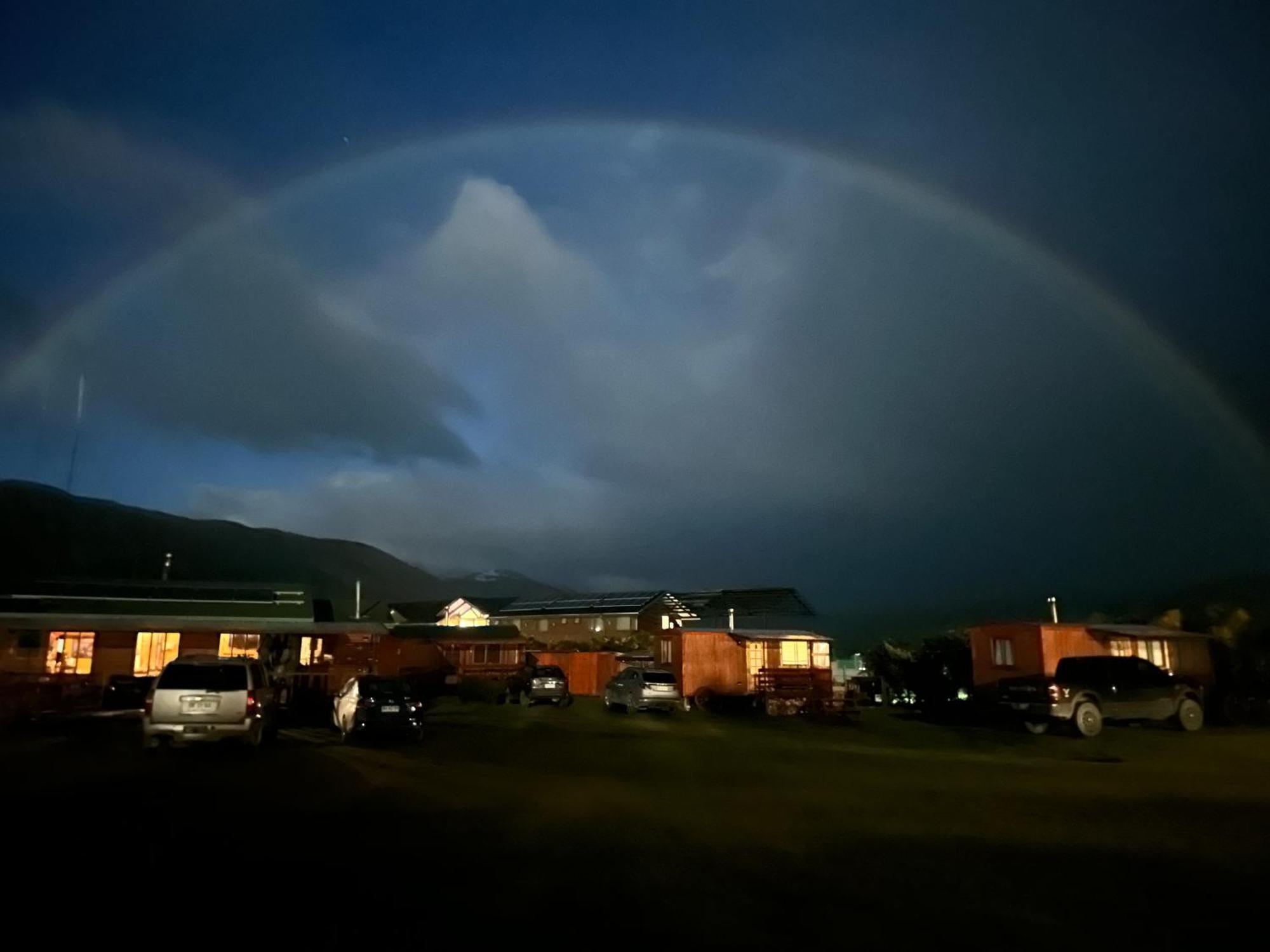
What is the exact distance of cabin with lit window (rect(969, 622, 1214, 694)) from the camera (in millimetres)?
29922

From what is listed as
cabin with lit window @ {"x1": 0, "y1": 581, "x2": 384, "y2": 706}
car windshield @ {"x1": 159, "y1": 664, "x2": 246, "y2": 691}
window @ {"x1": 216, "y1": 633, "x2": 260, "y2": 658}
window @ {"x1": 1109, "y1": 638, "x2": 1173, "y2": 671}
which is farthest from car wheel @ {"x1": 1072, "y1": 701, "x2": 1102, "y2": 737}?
window @ {"x1": 216, "y1": 633, "x2": 260, "y2": 658}

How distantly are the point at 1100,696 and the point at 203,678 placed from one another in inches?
762

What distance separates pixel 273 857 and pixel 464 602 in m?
74.3

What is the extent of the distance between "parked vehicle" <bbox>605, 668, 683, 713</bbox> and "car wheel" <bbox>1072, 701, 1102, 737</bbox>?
1229 cm

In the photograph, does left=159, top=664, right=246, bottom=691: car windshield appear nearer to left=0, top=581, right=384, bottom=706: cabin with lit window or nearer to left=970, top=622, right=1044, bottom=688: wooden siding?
left=0, top=581, right=384, bottom=706: cabin with lit window

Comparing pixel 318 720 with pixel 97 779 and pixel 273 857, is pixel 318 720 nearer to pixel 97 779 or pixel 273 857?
pixel 97 779

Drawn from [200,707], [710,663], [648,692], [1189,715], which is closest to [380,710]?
[200,707]

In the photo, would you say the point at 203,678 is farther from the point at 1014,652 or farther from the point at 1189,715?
the point at 1014,652

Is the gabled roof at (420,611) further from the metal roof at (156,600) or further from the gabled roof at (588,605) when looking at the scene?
the metal roof at (156,600)

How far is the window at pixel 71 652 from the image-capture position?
39.1m

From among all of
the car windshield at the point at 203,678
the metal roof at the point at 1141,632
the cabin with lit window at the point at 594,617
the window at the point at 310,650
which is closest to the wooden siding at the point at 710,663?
A: the metal roof at the point at 1141,632

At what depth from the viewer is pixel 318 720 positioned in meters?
28.4

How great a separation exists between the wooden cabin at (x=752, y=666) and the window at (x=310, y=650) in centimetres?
1686


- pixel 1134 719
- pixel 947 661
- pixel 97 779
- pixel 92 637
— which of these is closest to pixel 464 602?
pixel 92 637
